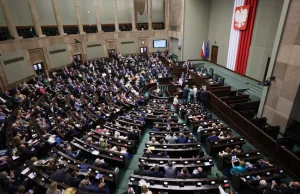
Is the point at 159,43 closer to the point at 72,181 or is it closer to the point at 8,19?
the point at 8,19

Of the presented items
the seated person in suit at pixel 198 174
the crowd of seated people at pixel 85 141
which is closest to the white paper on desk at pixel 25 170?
the crowd of seated people at pixel 85 141

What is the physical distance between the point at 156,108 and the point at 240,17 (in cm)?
1180

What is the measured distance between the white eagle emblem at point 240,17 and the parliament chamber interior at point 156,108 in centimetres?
8

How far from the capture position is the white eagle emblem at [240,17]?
15305 mm

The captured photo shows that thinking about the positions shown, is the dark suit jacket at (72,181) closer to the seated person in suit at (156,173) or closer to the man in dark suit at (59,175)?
the man in dark suit at (59,175)

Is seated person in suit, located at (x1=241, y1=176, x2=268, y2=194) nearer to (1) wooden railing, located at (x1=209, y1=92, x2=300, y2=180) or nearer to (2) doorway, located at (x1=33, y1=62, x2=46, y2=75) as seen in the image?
(1) wooden railing, located at (x1=209, y1=92, x2=300, y2=180)

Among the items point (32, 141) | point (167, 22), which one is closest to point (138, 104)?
point (32, 141)

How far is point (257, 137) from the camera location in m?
7.93

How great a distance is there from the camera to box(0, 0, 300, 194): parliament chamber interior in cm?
579

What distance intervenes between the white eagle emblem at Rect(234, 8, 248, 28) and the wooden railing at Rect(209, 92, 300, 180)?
28.3ft

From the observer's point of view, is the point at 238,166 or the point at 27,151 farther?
the point at 27,151

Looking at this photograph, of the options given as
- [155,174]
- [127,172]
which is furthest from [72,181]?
Result: [155,174]

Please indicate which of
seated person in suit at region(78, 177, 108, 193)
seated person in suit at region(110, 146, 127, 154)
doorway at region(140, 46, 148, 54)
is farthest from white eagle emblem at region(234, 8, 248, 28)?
seated person in suit at region(78, 177, 108, 193)

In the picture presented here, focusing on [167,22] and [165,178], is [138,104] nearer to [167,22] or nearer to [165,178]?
[165,178]
